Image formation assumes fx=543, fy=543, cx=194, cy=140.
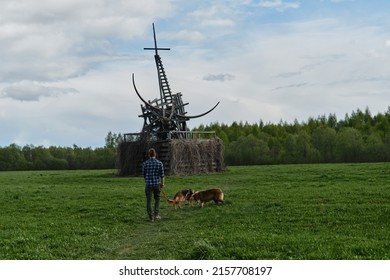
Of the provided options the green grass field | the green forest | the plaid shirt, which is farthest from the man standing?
the green forest

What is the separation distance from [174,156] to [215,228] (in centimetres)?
2962

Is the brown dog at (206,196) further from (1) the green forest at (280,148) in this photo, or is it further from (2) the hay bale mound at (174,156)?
(1) the green forest at (280,148)

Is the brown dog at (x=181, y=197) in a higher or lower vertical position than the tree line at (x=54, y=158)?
lower

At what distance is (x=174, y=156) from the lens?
147ft

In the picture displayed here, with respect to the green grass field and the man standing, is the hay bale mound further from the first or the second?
the man standing

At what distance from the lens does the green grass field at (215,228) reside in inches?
470

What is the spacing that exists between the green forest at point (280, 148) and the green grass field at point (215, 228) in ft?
213

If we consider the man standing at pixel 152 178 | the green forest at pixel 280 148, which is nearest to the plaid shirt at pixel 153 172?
the man standing at pixel 152 178

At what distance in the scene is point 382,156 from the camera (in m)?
84.6

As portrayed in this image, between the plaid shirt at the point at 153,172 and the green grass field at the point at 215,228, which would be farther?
the plaid shirt at the point at 153,172

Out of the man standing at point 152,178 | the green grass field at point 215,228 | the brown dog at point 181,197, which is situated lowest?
the green grass field at point 215,228

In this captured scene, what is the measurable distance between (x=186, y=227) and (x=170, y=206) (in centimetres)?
561
